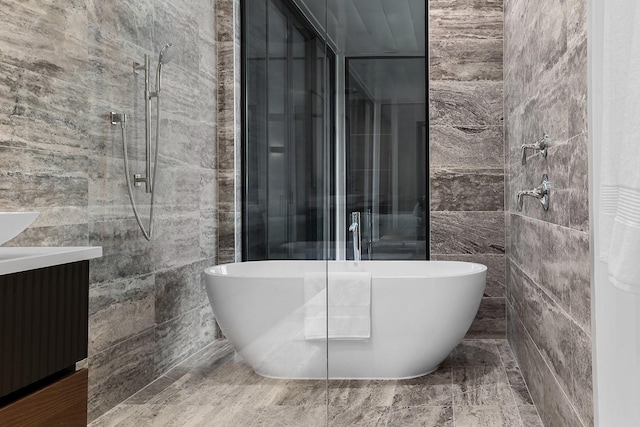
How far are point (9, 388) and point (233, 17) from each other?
1.51 meters

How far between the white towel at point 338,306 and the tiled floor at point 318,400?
0.23 m

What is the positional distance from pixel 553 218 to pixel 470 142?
1.94 m

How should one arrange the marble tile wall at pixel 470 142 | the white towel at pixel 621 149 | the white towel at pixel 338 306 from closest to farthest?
the white towel at pixel 621 149
the white towel at pixel 338 306
the marble tile wall at pixel 470 142

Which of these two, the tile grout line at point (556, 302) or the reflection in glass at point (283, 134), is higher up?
the reflection in glass at point (283, 134)

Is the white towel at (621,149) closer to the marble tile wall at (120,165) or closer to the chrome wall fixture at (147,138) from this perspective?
the marble tile wall at (120,165)

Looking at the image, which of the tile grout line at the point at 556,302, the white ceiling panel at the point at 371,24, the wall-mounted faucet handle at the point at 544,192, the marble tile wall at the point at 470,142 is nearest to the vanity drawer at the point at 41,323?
the white ceiling panel at the point at 371,24

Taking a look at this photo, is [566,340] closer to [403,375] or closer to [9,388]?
[403,375]

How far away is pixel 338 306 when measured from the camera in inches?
112

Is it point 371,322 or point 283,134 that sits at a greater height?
point 283,134

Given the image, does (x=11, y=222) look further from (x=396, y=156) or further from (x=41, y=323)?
(x=396, y=156)

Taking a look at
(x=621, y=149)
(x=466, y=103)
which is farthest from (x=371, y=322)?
(x=621, y=149)

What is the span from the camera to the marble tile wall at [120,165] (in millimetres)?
2217

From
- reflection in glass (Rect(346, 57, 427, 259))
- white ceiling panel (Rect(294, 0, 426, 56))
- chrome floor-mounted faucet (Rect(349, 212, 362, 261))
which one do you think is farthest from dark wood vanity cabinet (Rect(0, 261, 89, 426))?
reflection in glass (Rect(346, 57, 427, 259))

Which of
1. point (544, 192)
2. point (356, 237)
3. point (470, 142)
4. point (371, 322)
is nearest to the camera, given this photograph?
point (544, 192)
